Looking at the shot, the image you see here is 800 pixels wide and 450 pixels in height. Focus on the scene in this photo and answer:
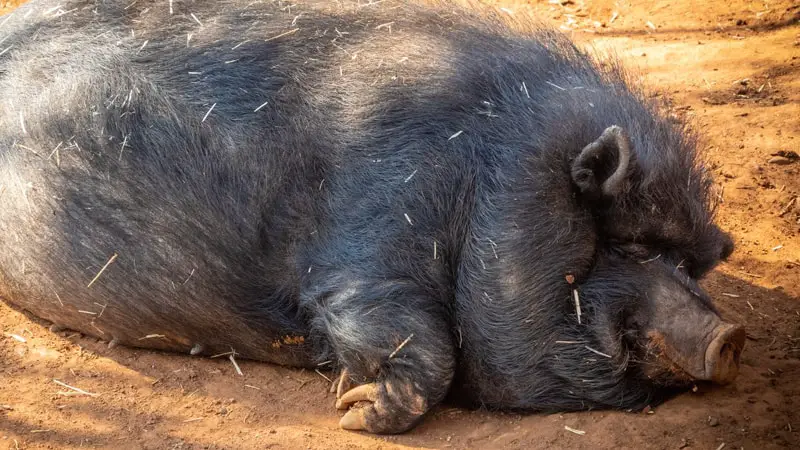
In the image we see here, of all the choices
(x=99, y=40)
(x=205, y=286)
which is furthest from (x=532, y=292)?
(x=99, y=40)

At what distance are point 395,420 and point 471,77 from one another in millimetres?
1714

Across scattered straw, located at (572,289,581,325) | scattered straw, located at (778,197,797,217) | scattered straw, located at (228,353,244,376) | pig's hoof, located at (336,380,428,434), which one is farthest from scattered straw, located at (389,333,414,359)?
scattered straw, located at (778,197,797,217)

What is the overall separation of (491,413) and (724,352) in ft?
3.75

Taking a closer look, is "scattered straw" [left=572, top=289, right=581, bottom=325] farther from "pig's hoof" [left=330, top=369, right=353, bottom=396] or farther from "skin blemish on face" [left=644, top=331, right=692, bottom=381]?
"pig's hoof" [left=330, top=369, right=353, bottom=396]

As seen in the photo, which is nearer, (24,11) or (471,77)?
(471,77)

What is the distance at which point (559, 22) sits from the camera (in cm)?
838

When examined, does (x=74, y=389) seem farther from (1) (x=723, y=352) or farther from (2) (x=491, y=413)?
(1) (x=723, y=352)

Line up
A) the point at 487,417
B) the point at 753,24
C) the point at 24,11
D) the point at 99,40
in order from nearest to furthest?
the point at 487,417
the point at 99,40
the point at 24,11
the point at 753,24

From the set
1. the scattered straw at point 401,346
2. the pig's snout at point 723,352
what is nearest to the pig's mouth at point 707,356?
the pig's snout at point 723,352

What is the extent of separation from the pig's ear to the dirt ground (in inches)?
42.2

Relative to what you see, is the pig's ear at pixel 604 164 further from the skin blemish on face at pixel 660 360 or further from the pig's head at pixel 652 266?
the skin blemish on face at pixel 660 360

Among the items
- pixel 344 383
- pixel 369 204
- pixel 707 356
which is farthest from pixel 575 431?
pixel 369 204

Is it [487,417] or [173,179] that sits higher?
[173,179]

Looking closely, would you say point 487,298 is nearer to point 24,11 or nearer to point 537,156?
point 537,156
